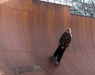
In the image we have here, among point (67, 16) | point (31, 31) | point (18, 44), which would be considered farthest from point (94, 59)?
point (18, 44)

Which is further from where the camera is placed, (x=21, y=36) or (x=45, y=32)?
(x=45, y=32)

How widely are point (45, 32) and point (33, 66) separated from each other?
2429 millimetres

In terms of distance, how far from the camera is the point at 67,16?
11.2 metres

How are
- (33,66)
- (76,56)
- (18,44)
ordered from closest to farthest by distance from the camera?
(33,66)
(18,44)
(76,56)

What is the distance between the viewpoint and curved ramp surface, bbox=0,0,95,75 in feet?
24.7

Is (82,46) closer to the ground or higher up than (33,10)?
closer to the ground

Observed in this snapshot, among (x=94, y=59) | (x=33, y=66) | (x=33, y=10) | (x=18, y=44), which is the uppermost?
(x=33, y=10)

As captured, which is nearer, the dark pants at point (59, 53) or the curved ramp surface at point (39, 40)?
the curved ramp surface at point (39, 40)

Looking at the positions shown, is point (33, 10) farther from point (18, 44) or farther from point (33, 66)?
point (33, 66)

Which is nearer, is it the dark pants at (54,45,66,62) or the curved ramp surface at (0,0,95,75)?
the curved ramp surface at (0,0,95,75)

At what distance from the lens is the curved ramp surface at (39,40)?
24.7ft

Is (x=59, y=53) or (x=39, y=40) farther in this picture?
(x=39, y=40)

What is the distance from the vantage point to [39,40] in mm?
9281

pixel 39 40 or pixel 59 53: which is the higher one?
pixel 39 40
